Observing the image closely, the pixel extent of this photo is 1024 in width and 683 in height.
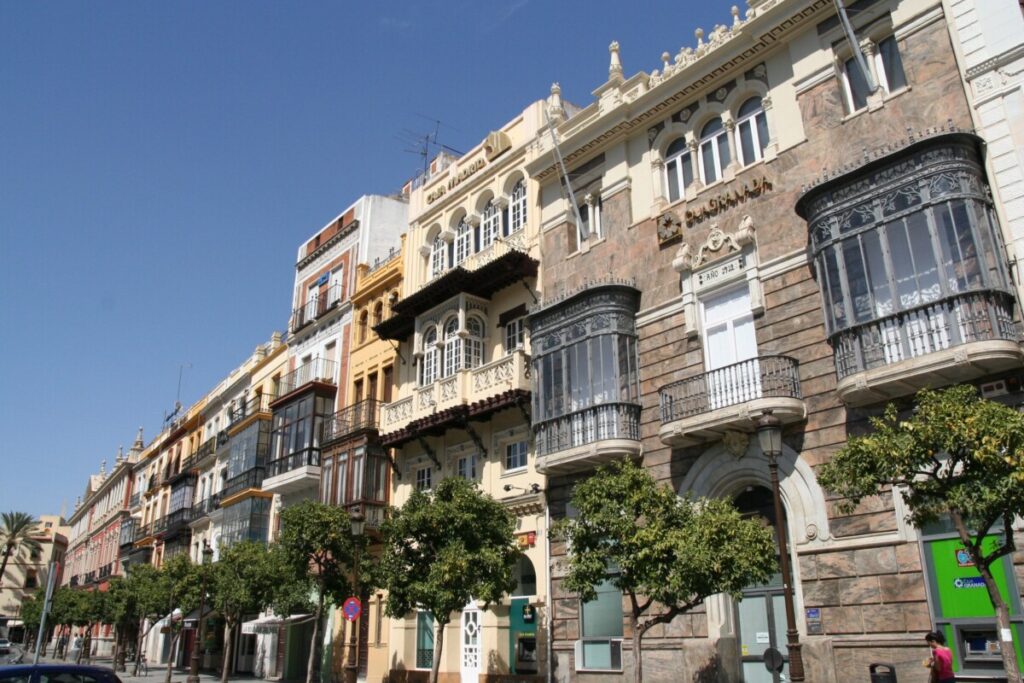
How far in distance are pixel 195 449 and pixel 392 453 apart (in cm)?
2860

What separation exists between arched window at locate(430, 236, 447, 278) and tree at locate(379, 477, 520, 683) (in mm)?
10505

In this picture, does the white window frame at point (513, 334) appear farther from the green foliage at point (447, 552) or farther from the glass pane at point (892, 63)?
the glass pane at point (892, 63)

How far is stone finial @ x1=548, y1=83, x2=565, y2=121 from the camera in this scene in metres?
24.6

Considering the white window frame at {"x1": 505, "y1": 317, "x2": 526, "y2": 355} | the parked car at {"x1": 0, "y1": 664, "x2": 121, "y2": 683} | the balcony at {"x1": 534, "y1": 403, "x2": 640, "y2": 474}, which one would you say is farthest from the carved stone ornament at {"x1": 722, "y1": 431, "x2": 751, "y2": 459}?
the parked car at {"x1": 0, "y1": 664, "x2": 121, "y2": 683}

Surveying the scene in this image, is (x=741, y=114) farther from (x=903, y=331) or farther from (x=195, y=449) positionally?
(x=195, y=449)

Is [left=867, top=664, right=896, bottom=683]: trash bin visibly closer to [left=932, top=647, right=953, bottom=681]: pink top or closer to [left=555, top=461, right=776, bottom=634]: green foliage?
[left=932, top=647, right=953, bottom=681]: pink top

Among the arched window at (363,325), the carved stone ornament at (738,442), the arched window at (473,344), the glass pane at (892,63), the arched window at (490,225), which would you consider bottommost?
the carved stone ornament at (738,442)

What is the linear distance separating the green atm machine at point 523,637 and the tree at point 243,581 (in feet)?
27.3

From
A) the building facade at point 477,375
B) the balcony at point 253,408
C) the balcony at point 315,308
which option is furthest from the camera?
the balcony at point 253,408

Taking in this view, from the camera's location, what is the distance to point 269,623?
30594 millimetres

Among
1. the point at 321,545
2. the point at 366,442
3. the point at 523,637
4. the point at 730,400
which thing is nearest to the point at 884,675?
the point at 730,400

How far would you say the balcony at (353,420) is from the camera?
94.6 feet

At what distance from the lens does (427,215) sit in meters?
29.2

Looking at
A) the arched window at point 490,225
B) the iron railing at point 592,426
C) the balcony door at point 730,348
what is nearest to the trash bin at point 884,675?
the balcony door at point 730,348
